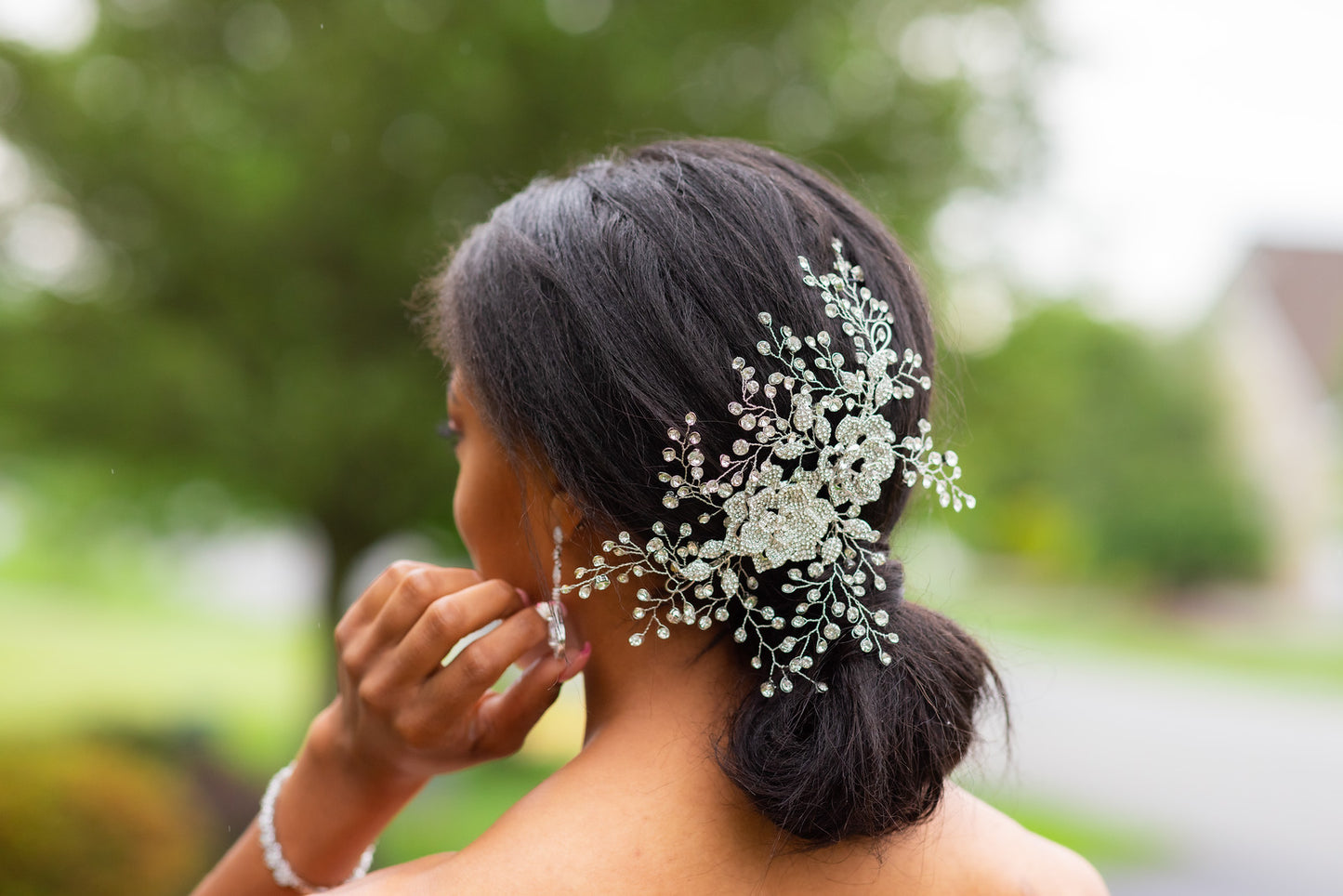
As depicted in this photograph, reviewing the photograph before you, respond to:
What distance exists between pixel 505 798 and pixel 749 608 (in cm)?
704

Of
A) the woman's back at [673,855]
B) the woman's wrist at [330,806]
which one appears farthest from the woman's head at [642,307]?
the woman's wrist at [330,806]

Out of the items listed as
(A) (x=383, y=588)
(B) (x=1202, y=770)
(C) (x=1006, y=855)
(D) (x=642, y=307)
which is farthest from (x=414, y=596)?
(B) (x=1202, y=770)

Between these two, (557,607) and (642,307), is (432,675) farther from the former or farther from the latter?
(642,307)

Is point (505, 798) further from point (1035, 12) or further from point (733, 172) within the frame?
point (733, 172)

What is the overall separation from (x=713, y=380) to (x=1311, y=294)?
21.8 m

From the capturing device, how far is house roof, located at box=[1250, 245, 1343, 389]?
18547 millimetres

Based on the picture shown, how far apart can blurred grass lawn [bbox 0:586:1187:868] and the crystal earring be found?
367 cm

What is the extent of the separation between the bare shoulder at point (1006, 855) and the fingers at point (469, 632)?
0.63m

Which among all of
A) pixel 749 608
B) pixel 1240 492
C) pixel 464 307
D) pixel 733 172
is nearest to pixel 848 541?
pixel 749 608

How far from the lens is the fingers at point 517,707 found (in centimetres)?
148

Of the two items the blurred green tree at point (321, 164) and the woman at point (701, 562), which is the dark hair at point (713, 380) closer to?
the woman at point (701, 562)

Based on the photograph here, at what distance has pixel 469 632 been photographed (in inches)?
55.6

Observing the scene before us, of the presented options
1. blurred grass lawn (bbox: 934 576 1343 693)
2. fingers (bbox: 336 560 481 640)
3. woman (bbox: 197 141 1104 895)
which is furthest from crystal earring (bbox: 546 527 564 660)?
→ blurred grass lawn (bbox: 934 576 1343 693)

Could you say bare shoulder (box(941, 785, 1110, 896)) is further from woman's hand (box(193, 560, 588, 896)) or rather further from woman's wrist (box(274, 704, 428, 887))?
woman's wrist (box(274, 704, 428, 887))
